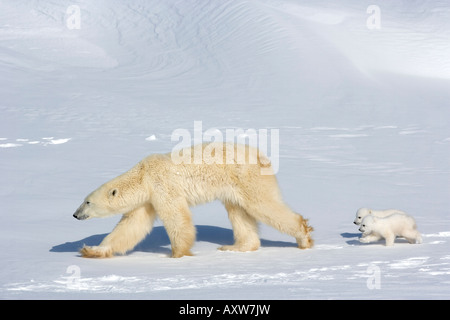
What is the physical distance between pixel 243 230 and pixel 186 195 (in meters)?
0.85

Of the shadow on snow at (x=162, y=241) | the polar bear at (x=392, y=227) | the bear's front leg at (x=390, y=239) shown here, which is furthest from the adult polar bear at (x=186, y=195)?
the bear's front leg at (x=390, y=239)

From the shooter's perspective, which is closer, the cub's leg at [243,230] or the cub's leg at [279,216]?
the cub's leg at [279,216]

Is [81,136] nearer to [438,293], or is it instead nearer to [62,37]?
[438,293]

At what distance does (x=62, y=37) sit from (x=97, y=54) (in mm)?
2722

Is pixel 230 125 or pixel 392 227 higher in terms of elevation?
pixel 230 125

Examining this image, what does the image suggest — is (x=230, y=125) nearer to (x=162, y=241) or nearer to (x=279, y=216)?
(x=162, y=241)

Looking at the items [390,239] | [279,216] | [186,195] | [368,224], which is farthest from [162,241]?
[390,239]

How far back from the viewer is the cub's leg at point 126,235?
7770 millimetres

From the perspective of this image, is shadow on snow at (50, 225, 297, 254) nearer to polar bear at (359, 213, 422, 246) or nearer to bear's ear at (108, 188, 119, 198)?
bear's ear at (108, 188, 119, 198)

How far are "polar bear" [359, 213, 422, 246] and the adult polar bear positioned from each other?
0.74 metres

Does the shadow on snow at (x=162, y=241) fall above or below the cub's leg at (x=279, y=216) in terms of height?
below

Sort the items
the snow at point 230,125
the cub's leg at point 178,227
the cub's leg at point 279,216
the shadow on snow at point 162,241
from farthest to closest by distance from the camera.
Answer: the shadow on snow at point 162,241, the cub's leg at point 279,216, the cub's leg at point 178,227, the snow at point 230,125

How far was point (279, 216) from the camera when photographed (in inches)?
308

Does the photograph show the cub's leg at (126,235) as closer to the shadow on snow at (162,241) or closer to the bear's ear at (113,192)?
the bear's ear at (113,192)
